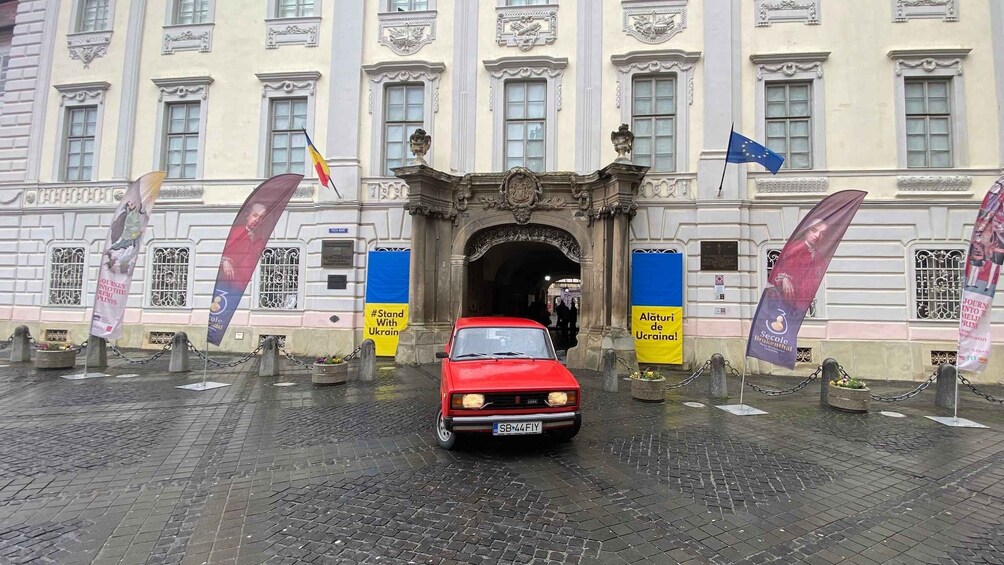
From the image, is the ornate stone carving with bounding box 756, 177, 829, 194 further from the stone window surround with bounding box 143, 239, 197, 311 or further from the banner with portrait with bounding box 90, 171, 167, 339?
the stone window surround with bounding box 143, 239, 197, 311

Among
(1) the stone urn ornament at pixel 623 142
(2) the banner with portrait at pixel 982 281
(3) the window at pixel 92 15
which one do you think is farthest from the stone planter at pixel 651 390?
(3) the window at pixel 92 15

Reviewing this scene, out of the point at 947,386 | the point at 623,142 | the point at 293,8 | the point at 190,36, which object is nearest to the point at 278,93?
the point at 293,8

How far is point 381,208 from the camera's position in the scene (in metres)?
15.0

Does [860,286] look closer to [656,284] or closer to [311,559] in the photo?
[656,284]

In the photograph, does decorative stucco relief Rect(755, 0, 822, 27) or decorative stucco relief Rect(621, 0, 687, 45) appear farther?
decorative stucco relief Rect(621, 0, 687, 45)

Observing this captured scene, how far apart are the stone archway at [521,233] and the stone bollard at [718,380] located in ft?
9.36

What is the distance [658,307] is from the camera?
13.7 meters

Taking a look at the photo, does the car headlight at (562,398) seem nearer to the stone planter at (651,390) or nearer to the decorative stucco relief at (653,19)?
the stone planter at (651,390)

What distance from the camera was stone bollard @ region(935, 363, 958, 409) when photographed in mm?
8984

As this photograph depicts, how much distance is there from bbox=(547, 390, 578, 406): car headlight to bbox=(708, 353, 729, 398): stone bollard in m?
5.38

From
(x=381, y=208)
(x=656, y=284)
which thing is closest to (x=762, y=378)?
(x=656, y=284)

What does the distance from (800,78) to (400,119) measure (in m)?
12.2

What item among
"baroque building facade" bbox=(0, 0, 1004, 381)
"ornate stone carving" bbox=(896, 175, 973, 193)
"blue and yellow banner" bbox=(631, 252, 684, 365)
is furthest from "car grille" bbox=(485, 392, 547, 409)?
"ornate stone carving" bbox=(896, 175, 973, 193)

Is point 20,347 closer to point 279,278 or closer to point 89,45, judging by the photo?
point 279,278
